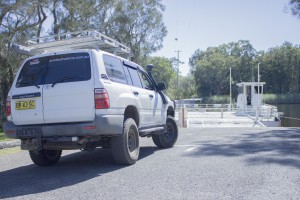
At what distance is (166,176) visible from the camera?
5168 mm

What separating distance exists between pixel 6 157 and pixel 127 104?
3720 millimetres

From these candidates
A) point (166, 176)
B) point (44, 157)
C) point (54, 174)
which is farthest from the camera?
point (44, 157)

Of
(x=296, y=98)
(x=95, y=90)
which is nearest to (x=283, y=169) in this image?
(x=95, y=90)

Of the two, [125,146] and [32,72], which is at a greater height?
[32,72]

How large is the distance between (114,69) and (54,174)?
2081mm

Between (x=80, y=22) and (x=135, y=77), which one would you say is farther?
(x=80, y=22)

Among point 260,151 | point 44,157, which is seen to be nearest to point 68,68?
point 44,157

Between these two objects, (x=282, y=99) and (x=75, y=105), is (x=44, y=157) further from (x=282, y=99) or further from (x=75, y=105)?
(x=282, y=99)

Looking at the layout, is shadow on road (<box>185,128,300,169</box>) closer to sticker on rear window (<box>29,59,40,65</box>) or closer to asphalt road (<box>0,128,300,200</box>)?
asphalt road (<box>0,128,300,200</box>)

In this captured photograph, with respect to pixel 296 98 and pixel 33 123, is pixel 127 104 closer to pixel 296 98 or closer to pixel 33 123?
pixel 33 123

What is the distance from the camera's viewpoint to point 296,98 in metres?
52.0

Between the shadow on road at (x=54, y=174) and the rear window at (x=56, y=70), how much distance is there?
4.99 ft

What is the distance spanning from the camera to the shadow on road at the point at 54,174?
15.5ft

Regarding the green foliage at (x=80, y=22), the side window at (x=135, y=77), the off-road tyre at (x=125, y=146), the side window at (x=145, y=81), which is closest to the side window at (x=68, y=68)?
the off-road tyre at (x=125, y=146)
